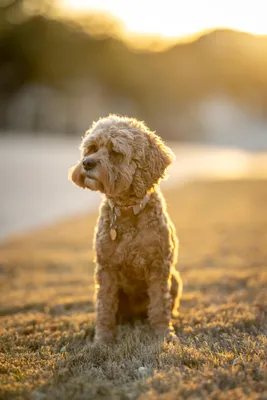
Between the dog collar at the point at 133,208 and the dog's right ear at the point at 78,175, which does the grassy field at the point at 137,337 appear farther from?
the dog's right ear at the point at 78,175

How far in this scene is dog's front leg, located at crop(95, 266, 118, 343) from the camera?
4367 mm

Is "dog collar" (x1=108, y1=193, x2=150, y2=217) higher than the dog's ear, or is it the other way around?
the dog's ear

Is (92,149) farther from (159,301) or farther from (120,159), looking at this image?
(159,301)

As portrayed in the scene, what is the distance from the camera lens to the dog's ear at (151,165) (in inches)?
167

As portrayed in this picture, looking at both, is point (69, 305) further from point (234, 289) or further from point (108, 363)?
point (108, 363)

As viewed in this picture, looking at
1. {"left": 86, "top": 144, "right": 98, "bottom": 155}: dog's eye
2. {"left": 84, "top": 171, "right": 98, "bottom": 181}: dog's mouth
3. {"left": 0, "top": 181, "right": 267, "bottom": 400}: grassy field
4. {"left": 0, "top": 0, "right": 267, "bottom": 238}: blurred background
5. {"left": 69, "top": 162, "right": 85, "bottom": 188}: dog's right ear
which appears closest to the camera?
{"left": 0, "top": 181, "right": 267, "bottom": 400}: grassy field

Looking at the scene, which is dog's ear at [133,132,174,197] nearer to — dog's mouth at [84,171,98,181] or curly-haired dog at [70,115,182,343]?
curly-haired dog at [70,115,182,343]

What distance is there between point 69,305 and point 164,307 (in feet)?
6.77

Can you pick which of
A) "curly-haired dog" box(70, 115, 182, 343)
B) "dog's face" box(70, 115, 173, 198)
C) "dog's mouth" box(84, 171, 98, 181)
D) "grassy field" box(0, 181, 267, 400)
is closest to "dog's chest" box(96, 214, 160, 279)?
"curly-haired dog" box(70, 115, 182, 343)

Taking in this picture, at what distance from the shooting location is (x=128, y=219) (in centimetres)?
428

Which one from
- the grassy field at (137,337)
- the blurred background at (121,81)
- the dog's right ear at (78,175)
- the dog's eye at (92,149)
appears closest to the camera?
the grassy field at (137,337)

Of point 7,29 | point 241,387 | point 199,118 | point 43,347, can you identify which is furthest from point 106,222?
point 7,29

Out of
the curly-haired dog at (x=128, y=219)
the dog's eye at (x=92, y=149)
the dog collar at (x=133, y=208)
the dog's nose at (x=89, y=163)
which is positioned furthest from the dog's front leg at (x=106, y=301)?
the dog's eye at (x=92, y=149)

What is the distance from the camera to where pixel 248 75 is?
4274 inches
